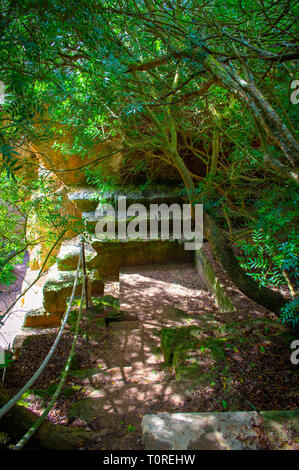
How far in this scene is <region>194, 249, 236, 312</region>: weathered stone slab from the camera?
4.72 m

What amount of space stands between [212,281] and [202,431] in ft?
12.8

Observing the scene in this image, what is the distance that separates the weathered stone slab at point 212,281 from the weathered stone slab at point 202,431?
2.79 m

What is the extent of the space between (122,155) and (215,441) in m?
7.32

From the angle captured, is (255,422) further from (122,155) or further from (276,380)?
(122,155)

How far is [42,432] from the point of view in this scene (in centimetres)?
180

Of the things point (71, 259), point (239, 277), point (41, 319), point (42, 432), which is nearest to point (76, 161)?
point (71, 259)

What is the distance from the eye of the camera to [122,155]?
7965 mm

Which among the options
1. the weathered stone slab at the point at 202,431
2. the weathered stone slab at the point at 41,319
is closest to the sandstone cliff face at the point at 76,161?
the weathered stone slab at the point at 41,319

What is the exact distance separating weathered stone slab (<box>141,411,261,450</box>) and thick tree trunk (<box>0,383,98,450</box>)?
0.47 meters

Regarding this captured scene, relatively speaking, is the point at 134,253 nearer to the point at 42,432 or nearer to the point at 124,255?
the point at 124,255

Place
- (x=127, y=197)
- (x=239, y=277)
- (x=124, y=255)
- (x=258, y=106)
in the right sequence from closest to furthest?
(x=258, y=106), (x=239, y=277), (x=124, y=255), (x=127, y=197)

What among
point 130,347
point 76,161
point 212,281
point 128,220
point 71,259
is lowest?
point 130,347

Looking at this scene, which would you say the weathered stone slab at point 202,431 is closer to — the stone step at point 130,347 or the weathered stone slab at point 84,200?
the stone step at point 130,347
